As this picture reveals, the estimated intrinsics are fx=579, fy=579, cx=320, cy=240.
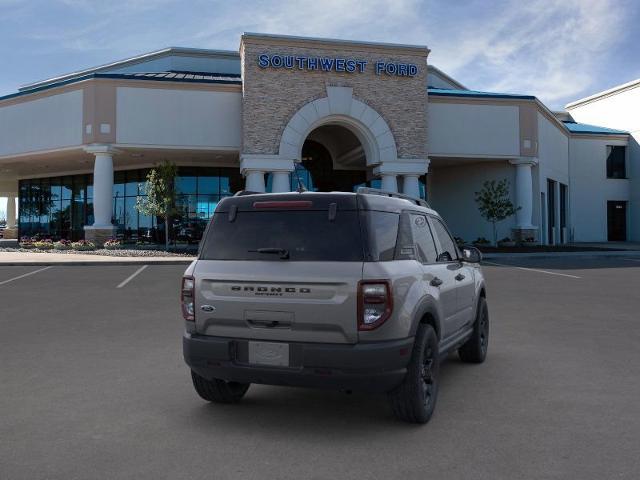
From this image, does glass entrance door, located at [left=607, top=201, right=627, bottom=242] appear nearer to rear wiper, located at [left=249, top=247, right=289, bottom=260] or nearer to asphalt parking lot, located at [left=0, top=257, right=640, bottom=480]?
asphalt parking lot, located at [left=0, top=257, right=640, bottom=480]

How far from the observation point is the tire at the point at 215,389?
194 inches

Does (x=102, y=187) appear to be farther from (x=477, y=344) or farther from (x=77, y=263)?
(x=477, y=344)

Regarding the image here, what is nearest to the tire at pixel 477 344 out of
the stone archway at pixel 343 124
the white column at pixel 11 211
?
the stone archway at pixel 343 124

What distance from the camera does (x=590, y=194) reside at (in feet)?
133

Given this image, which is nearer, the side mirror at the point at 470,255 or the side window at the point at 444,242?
the side window at the point at 444,242

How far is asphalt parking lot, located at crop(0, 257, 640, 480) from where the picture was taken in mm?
3748

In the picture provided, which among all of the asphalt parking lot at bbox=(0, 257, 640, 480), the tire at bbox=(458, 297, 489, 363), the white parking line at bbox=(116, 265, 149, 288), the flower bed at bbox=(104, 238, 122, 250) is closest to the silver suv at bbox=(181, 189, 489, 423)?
the asphalt parking lot at bbox=(0, 257, 640, 480)

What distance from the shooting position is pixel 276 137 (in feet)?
89.4

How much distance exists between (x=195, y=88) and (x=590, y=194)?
28.4m

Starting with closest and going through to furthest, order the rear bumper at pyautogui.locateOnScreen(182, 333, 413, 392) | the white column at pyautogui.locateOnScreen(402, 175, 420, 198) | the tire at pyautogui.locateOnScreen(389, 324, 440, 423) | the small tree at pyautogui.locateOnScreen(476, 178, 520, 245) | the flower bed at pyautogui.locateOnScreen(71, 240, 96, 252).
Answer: the rear bumper at pyautogui.locateOnScreen(182, 333, 413, 392)
the tire at pyautogui.locateOnScreen(389, 324, 440, 423)
the flower bed at pyautogui.locateOnScreen(71, 240, 96, 252)
the white column at pyautogui.locateOnScreen(402, 175, 420, 198)
the small tree at pyautogui.locateOnScreen(476, 178, 520, 245)

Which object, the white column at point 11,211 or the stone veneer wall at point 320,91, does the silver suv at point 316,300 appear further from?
the white column at point 11,211

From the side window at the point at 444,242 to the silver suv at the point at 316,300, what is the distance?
71 centimetres

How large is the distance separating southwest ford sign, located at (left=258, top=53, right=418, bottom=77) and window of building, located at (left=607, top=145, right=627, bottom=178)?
20.6 metres

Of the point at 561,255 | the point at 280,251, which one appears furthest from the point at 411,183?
the point at 280,251
